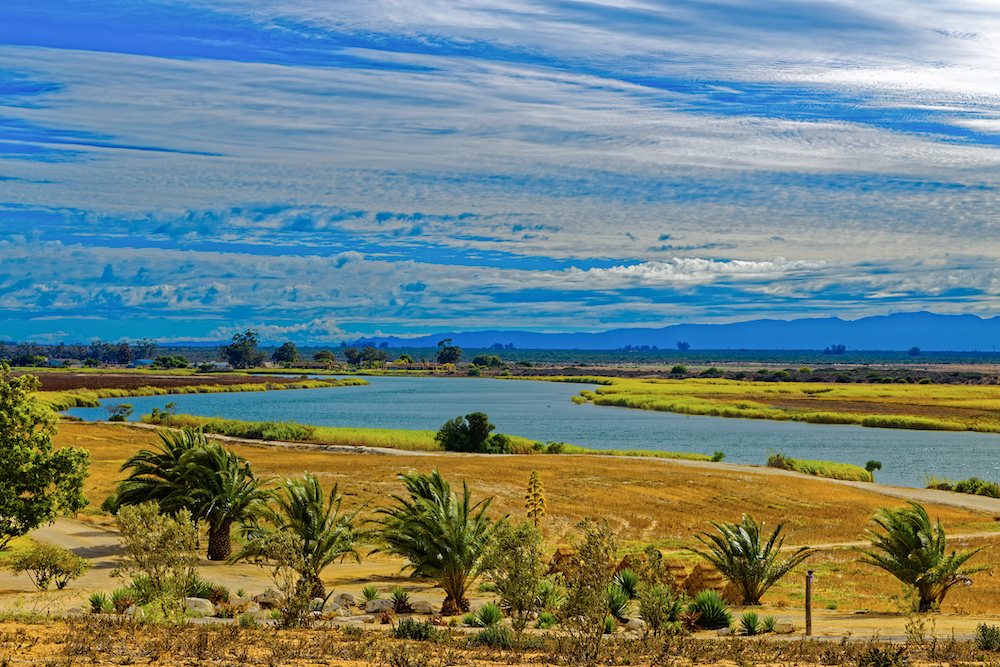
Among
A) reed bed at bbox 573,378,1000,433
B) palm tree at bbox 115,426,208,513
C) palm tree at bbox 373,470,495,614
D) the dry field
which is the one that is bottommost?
the dry field

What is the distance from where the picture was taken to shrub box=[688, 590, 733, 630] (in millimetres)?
15766

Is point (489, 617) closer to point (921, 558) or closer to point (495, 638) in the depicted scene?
point (495, 638)

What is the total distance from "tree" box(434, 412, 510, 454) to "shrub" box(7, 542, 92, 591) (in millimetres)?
44921

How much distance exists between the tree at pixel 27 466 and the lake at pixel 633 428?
51.0m

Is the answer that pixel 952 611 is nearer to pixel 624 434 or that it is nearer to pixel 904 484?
pixel 904 484

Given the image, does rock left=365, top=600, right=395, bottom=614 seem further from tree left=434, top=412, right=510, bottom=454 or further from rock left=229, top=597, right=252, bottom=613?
tree left=434, top=412, right=510, bottom=454

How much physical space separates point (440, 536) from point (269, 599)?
3.83 metres

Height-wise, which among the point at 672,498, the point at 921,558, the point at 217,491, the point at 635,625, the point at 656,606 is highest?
the point at 217,491

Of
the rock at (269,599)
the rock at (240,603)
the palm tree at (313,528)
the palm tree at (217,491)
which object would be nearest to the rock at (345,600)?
the palm tree at (313,528)

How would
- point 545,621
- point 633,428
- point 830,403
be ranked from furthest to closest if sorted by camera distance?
point 830,403
point 633,428
point 545,621

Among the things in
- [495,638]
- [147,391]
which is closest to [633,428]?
[495,638]

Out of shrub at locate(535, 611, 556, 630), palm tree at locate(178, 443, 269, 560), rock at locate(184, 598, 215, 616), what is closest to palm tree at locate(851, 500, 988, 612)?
shrub at locate(535, 611, 556, 630)

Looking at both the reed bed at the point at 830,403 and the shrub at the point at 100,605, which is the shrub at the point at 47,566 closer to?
the shrub at the point at 100,605

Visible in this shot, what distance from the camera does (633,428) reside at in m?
84.9
